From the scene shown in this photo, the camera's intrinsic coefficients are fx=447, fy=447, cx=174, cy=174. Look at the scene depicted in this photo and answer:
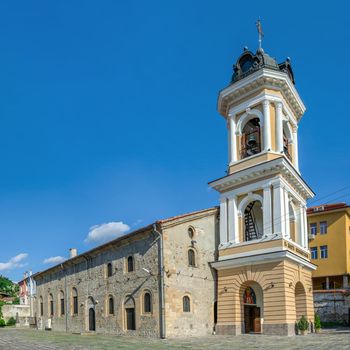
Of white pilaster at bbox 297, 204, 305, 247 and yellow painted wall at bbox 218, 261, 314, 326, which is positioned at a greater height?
white pilaster at bbox 297, 204, 305, 247

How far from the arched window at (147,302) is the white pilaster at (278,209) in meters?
8.19

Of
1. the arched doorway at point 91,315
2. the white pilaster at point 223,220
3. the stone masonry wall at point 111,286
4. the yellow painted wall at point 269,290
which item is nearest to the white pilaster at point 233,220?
the white pilaster at point 223,220

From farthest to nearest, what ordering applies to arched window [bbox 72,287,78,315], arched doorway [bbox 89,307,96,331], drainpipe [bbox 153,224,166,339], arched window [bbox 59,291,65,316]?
arched window [bbox 59,291,65,316] → arched window [bbox 72,287,78,315] → arched doorway [bbox 89,307,96,331] → drainpipe [bbox 153,224,166,339]

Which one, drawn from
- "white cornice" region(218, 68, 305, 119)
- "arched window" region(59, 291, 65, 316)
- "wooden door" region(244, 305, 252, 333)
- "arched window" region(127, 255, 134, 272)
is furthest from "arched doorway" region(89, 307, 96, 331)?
"white cornice" region(218, 68, 305, 119)

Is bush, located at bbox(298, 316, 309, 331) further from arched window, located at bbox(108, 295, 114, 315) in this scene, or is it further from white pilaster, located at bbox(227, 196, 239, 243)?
arched window, located at bbox(108, 295, 114, 315)

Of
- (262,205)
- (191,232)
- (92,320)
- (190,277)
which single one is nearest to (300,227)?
(262,205)

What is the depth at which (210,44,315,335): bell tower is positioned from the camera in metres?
25.1

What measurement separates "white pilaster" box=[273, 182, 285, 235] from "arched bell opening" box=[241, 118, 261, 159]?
340 cm

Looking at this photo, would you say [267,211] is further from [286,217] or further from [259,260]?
[259,260]

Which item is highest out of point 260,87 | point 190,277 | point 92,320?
point 260,87

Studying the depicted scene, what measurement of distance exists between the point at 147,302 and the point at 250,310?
266 inches

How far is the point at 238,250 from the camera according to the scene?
2700 centimetres

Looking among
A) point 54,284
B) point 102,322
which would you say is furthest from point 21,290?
point 102,322

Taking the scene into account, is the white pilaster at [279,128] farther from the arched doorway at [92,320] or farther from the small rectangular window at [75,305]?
the small rectangular window at [75,305]
